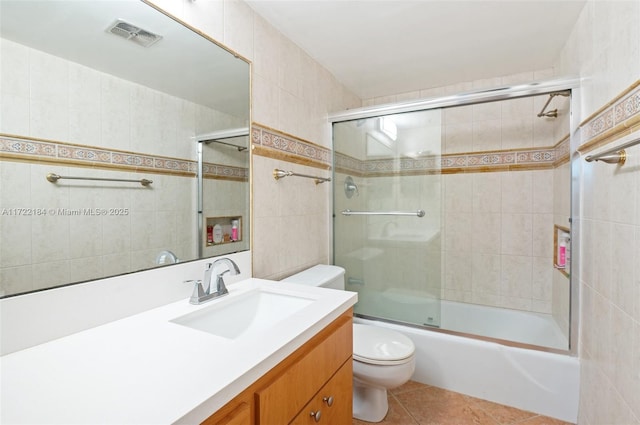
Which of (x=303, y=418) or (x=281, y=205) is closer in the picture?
(x=303, y=418)

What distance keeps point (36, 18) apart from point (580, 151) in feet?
7.46

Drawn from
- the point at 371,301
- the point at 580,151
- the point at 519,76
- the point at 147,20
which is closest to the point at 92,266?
the point at 147,20

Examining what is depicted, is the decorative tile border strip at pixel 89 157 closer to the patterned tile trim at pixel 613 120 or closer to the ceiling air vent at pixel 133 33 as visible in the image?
the ceiling air vent at pixel 133 33

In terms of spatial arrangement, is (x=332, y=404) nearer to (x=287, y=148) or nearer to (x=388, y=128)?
(x=287, y=148)

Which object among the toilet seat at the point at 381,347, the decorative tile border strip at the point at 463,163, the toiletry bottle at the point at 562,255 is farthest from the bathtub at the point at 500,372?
the decorative tile border strip at the point at 463,163

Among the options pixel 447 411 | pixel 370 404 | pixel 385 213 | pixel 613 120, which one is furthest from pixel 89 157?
pixel 447 411

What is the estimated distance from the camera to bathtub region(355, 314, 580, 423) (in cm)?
159

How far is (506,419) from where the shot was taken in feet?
5.22

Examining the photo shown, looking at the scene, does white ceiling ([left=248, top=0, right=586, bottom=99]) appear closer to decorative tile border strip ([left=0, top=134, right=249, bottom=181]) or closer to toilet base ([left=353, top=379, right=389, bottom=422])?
decorative tile border strip ([left=0, top=134, right=249, bottom=181])

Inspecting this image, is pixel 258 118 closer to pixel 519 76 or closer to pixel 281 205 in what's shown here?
pixel 281 205

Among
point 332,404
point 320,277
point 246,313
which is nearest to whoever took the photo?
point 332,404

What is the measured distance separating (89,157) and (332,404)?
3.59 feet

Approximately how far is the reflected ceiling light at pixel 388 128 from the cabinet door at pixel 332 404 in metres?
1.57

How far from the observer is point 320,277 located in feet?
6.03
